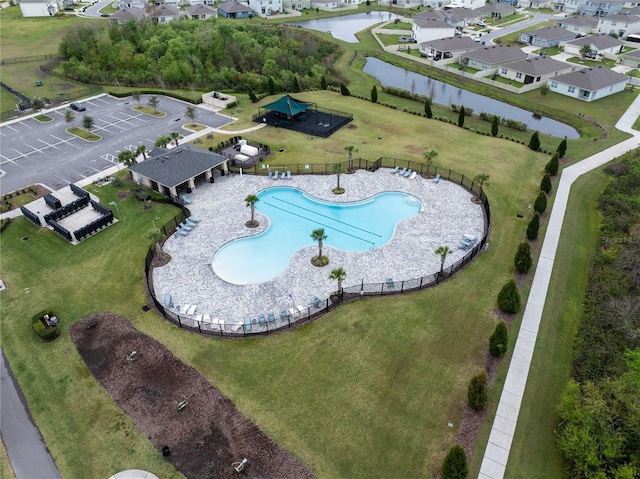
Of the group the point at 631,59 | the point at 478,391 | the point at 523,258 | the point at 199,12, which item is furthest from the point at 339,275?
the point at 199,12

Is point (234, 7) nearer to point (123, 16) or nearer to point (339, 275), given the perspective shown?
point (123, 16)

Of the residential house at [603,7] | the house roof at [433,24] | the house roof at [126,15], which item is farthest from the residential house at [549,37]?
the house roof at [126,15]

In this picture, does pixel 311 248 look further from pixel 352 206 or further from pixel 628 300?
pixel 628 300

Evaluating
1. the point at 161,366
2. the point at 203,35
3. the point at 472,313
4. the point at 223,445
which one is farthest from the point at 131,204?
the point at 203,35

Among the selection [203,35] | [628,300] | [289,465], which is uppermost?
[203,35]

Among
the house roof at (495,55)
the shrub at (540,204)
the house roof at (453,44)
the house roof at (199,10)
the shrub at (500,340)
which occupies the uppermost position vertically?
the house roof at (199,10)

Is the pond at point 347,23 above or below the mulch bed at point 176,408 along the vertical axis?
above

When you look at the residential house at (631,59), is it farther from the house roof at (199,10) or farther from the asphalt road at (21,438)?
the asphalt road at (21,438)

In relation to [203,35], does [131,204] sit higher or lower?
lower
